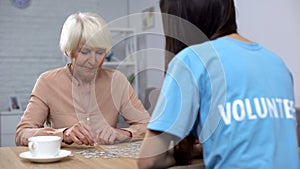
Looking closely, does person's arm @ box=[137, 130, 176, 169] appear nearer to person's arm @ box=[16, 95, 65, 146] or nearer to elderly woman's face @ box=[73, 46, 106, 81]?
person's arm @ box=[16, 95, 65, 146]

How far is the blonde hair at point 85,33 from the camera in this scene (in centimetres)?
179

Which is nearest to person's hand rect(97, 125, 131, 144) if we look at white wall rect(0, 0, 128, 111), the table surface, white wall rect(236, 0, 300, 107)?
the table surface

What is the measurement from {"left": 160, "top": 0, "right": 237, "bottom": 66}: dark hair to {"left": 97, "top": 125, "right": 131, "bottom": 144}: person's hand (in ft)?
2.22

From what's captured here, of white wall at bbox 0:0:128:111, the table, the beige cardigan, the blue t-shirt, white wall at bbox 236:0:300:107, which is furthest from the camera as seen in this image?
white wall at bbox 0:0:128:111

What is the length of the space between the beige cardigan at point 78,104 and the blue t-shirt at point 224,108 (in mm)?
891

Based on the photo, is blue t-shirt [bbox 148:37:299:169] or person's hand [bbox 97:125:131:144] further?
person's hand [bbox 97:125:131:144]

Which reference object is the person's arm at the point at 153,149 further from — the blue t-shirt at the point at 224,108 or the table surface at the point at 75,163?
the table surface at the point at 75,163

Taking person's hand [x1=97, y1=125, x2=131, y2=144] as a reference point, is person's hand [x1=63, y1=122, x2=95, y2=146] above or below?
above

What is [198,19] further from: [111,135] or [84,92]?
[84,92]

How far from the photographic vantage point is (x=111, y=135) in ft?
4.99

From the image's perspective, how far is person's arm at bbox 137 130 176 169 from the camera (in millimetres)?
771

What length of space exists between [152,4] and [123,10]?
0.81m

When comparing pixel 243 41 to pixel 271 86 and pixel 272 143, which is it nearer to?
pixel 271 86

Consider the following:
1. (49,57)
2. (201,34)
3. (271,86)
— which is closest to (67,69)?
(201,34)
